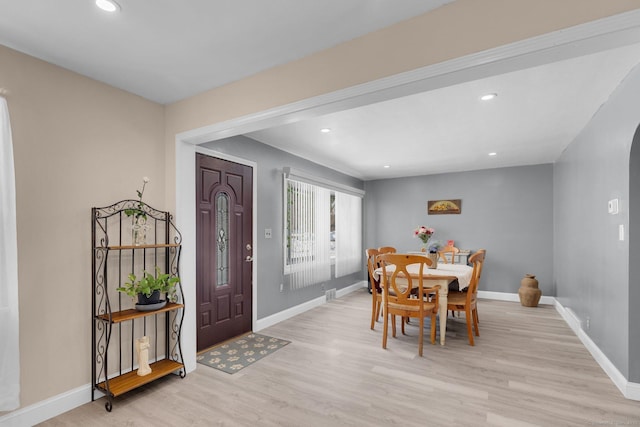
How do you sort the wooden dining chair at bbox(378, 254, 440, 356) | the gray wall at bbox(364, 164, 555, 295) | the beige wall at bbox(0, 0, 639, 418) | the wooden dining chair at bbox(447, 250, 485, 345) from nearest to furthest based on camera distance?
1. the beige wall at bbox(0, 0, 639, 418)
2. the wooden dining chair at bbox(378, 254, 440, 356)
3. the wooden dining chair at bbox(447, 250, 485, 345)
4. the gray wall at bbox(364, 164, 555, 295)

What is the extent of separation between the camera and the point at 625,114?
8.35 feet

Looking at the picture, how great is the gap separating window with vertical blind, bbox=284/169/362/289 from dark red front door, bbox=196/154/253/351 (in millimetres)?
785

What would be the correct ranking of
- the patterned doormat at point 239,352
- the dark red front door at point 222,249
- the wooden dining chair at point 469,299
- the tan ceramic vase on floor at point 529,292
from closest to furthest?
the patterned doormat at point 239,352, the dark red front door at point 222,249, the wooden dining chair at point 469,299, the tan ceramic vase on floor at point 529,292

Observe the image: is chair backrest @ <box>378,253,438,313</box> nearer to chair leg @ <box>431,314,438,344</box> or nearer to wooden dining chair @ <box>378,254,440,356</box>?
wooden dining chair @ <box>378,254,440,356</box>

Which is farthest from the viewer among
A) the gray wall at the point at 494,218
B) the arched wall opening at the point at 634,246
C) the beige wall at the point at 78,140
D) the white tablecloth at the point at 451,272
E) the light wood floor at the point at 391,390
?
the gray wall at the point at 494,218

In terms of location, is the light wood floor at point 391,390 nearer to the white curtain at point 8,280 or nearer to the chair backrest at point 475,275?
the white curtain at point 8,280

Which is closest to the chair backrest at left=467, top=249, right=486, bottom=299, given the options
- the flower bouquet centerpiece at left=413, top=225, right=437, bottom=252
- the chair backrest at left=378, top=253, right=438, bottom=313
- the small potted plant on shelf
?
the chair backrest at left=378, top=253, right=438, bottom=313

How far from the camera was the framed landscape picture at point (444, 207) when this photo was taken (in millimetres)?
6503

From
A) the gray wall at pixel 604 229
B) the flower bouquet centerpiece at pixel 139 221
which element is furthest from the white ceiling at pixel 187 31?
the gray wall at pixel 604 229

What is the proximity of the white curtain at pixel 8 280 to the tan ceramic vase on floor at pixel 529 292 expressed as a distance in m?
6.36

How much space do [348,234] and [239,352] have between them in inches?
142

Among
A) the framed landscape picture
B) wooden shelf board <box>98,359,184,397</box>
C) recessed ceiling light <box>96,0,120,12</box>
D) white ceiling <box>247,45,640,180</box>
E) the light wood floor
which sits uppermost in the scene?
recessed ceiling light <box>96,0,120,12</box>

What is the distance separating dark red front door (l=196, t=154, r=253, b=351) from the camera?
3.53m

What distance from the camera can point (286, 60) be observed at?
7.64 ft
